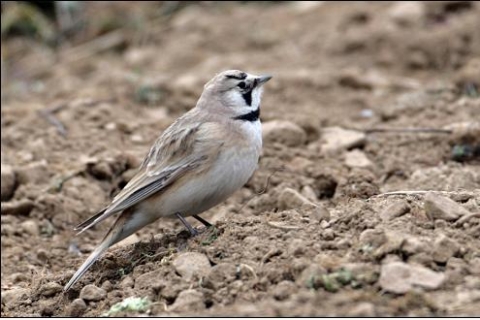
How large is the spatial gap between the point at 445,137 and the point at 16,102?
5.36 m

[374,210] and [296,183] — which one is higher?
[374,210]

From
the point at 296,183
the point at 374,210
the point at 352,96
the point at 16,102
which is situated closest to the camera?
the point at 374,210

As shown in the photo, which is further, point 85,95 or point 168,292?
point 85,95

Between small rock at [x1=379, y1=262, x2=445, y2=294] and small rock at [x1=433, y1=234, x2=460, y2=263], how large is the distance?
177 mm

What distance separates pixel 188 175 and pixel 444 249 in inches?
83.5

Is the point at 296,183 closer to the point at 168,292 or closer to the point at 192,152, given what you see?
the point at 192,152

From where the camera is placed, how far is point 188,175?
6652mm

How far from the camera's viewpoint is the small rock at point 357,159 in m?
8.75

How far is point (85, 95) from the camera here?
11164 mm

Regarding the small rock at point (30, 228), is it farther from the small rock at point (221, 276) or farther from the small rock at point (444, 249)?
the small rock at point (444, 249)

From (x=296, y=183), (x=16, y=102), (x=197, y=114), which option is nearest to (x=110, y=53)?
(x=16, y=102)

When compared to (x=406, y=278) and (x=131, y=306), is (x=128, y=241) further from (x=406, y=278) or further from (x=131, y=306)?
(x=406, y=278)

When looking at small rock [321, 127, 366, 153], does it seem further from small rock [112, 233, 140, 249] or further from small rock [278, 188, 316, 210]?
small rock [112, 233, 140, 249]

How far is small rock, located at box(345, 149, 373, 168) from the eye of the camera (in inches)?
344
